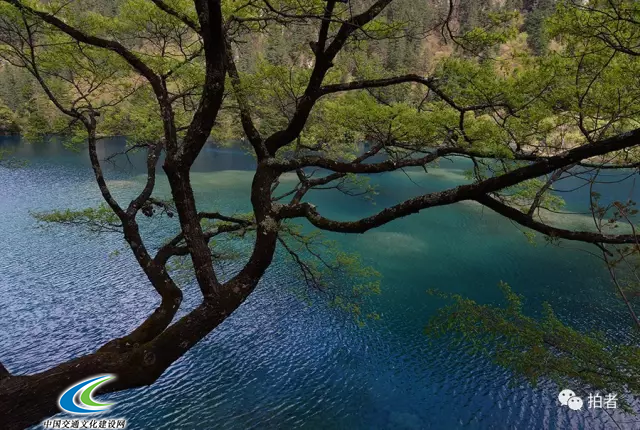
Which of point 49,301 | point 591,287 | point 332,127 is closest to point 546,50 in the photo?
point 332,127

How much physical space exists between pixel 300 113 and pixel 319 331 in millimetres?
8202

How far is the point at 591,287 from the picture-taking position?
45.9ft

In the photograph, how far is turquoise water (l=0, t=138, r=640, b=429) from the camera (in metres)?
8.06

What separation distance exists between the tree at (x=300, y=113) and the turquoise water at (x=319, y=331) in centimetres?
414

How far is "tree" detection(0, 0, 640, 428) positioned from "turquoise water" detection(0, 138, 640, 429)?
4.14 metres

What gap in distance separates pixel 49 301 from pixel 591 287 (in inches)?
748

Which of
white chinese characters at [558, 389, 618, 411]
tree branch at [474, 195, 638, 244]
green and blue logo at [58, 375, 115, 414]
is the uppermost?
tree branch at [474, 195, 638, 244]

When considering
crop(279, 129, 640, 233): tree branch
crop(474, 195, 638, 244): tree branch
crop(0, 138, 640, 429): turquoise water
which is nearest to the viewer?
crop(279, 129, 640, 233): tree branch

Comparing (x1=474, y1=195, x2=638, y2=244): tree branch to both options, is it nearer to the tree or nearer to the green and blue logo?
the tree

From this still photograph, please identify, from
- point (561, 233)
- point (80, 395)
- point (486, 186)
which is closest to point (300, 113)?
point (486, 186)

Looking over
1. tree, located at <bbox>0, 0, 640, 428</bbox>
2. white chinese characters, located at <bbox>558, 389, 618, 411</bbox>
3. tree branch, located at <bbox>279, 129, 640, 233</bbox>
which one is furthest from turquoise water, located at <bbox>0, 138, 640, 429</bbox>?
tree branch, located at <bbox>279, 129, 640, 233</bbox>

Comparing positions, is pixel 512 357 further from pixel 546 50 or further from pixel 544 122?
pixel 546 50

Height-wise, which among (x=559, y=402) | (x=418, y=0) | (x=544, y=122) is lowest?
(x=559, y=402)

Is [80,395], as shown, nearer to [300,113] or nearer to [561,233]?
[300,113]
